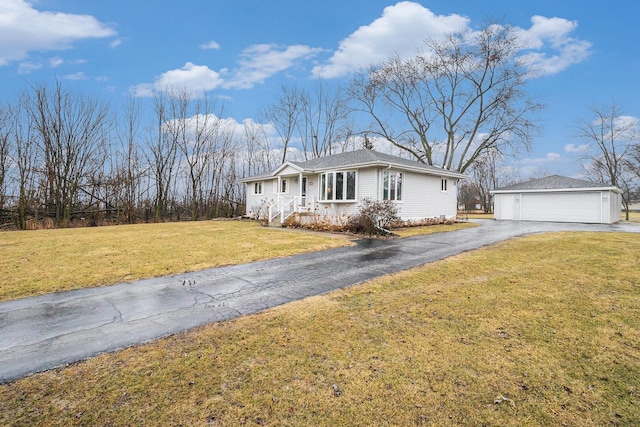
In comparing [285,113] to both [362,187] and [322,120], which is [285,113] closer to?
[322,120]

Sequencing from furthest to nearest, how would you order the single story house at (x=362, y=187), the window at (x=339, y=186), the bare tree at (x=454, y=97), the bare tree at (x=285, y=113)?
the bare tree at (x=285, y=113) < the bare tree at (x=454, y=97) < the window at (x=339, y=186) < the single story house at (x=362, y=187)

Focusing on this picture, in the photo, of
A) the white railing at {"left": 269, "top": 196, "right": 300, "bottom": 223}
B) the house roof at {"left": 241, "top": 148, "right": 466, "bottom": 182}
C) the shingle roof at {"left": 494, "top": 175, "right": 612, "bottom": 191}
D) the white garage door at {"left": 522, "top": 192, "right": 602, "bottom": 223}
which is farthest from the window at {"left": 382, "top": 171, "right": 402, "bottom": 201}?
the white garage door at {"left": 522, "top": 192, "right": 602, "bottom": 223}

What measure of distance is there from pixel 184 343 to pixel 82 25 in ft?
49.8

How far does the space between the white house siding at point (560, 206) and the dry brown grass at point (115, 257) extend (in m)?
19.7

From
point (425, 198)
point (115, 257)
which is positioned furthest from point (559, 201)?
point (115, 257)

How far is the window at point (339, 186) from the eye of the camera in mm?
16516

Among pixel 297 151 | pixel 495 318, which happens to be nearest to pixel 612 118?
pixel 297 151

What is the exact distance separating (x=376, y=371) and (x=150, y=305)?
3.51 meters

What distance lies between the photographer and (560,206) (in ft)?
72.2

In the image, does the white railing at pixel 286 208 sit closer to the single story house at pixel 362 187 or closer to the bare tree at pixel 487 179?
the single story house at pixel 362 187

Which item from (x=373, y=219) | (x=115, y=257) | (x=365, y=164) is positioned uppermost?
(x=365, y=164)

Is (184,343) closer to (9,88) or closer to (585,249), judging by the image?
(585,249)

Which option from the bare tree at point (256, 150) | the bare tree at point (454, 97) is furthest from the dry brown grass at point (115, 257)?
the bare tree at point (454, 97)

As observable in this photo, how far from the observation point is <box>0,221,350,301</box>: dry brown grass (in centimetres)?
Answer: 579
